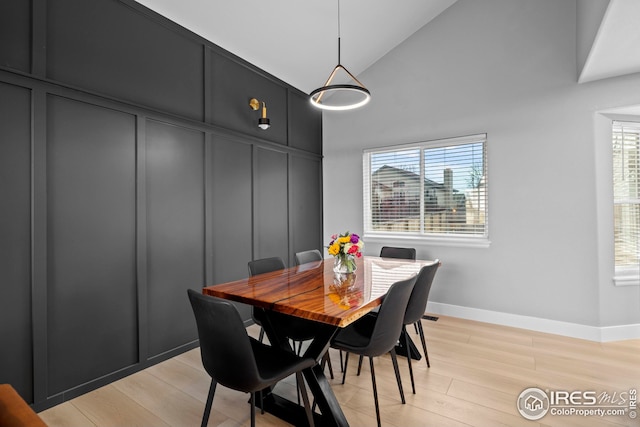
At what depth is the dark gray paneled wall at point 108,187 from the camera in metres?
1.92

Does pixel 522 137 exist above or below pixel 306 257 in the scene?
above

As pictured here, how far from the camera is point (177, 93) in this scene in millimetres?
2830

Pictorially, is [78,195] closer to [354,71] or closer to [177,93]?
[177,93]

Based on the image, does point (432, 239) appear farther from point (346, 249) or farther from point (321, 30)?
point (321, 30)

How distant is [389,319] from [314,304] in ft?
1.46

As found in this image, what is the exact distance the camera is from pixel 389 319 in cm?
176

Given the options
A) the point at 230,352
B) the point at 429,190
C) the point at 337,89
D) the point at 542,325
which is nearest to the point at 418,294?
the point at 230,352

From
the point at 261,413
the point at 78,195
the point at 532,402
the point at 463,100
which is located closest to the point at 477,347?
the point at 532,402

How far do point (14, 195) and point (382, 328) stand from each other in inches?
91.9

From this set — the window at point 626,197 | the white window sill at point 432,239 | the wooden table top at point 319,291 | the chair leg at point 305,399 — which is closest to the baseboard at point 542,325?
the window at point 626,197

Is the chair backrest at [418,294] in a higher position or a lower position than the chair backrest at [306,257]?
lower

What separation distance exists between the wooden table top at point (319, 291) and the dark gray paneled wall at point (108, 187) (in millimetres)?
916

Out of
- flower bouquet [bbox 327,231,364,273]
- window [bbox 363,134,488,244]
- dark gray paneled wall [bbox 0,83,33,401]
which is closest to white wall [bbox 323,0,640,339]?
window [bbox 363,134,488,244]

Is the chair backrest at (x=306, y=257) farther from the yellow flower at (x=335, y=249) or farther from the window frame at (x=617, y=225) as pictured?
the window frame at (x=617, y=225)
